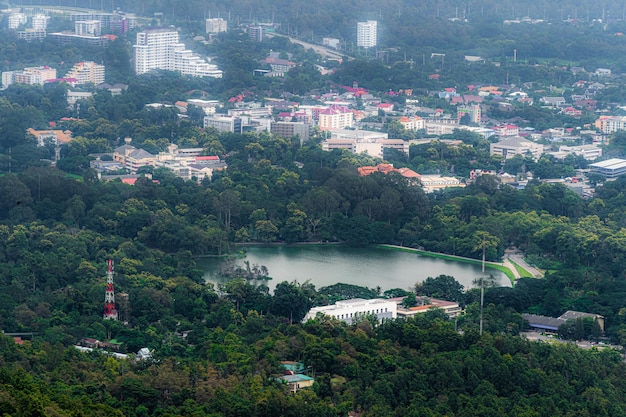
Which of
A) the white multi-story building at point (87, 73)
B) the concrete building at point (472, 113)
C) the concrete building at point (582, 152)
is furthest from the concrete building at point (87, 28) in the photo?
the concrete building at point (582, 152)

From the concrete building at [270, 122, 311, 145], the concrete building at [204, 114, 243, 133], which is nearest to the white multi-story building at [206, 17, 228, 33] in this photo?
the concrete building at [204, 114, 243, 133]

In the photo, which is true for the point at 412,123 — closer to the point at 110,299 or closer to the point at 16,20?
the point at 110,299

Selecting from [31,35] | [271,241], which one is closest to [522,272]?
[271,241]

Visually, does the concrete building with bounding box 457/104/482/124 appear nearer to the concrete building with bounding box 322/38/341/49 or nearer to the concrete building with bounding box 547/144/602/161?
the concrete building with bounding box 547/144/602/161

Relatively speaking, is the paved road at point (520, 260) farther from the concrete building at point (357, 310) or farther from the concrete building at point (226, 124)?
the concrete building at point (226, 124)

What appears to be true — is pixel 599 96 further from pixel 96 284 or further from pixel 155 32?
pixel 96 284

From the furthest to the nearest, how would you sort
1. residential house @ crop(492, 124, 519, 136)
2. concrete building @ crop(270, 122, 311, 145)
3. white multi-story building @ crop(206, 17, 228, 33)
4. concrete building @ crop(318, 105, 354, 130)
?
1. white multi-story building @ crop(206, 17, 228, 33)
2. concrete building @ crop(318, 105, 354, 130)
3. residential house @ crop(492, 124, 519, 136)
4. concrete building @ crop(270, 122, 311, 145)

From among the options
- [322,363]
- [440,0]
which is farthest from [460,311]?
[440,0]

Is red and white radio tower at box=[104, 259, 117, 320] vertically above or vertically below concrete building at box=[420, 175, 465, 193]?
below
